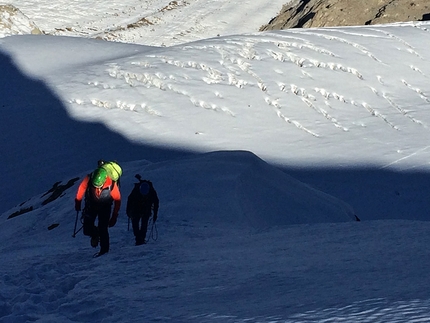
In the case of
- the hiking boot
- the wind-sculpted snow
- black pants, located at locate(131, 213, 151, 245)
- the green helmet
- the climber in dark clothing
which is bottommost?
the hiking boot

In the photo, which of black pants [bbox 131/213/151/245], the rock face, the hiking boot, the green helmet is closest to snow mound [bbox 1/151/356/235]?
black pants [bbox 131/213/151/245]

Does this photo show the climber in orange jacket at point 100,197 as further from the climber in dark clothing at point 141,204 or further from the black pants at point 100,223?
the climber in dark clothing at point 141,204

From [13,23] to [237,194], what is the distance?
21257 millimetres

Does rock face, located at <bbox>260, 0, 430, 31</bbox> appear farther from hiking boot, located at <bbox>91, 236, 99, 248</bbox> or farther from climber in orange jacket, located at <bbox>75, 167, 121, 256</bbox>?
climber in orange jacket, located at <bbox>75, 167, 121, 256</bbox>

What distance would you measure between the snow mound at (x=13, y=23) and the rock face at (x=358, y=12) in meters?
13.0

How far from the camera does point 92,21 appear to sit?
3928 centimetres

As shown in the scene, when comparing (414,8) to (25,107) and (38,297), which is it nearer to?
(25,107)

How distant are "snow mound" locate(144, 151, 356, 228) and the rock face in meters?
21.9

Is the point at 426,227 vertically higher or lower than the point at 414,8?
lower

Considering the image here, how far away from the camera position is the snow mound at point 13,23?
29452mm

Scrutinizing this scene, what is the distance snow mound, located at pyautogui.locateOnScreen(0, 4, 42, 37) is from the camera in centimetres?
2945

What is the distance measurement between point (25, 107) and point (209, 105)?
5316 mm

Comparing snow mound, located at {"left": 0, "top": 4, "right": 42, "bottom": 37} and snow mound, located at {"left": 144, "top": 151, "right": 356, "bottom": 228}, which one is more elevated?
snow mound, located at {"left": 0, "top": 4, "right": 42, "bottom": 37}

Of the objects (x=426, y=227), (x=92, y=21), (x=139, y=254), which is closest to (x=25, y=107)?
(x=139, y=254)
